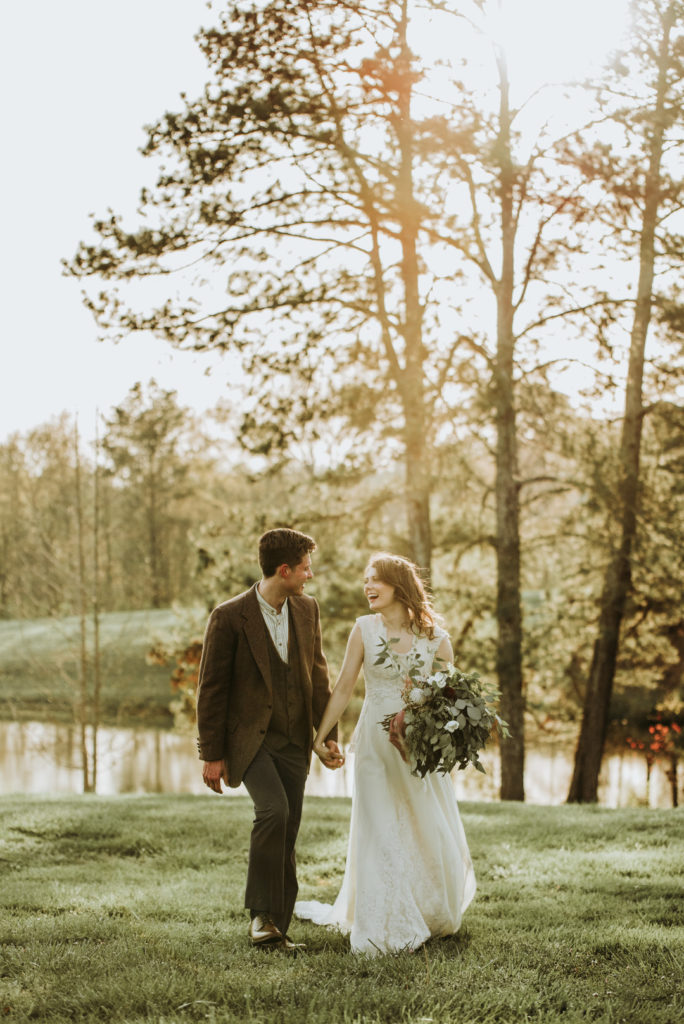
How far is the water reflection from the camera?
24.1m

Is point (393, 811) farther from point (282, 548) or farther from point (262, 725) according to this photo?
point (282, 548)

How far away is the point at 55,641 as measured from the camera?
41125mm

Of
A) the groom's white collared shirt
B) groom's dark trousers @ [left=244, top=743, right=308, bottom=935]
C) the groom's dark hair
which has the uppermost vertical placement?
the groom's dark hair

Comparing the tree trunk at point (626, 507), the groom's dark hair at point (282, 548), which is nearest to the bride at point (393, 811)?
the groom's dark hair at point (282, 548)

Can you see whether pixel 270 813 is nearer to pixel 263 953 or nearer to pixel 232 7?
pixel 263 953

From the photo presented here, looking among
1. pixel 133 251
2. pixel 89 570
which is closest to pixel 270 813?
pixel 133 251

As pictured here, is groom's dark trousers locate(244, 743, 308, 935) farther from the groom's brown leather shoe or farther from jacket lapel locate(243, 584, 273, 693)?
jacket lapel locate(243, 584, 273, 693)

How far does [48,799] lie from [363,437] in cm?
721

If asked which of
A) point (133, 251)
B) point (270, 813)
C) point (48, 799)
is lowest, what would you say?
point (48, 799)

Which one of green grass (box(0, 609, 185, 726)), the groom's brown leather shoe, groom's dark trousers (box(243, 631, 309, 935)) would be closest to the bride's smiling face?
groom's dark trousers (box(243, 631, 309, 935))

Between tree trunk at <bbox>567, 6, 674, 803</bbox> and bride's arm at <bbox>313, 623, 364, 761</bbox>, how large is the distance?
32.3 ft

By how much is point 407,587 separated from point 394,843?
138 cm

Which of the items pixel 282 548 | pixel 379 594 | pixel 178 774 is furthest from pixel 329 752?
pixel 178 774

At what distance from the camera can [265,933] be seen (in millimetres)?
5566
